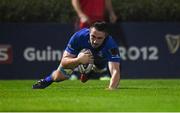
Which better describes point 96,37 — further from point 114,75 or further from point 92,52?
point 114,75

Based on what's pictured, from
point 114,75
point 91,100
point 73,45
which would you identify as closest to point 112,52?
point 114,75

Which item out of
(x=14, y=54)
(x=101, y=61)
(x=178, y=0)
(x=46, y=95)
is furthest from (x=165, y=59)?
(x=46, y=95)

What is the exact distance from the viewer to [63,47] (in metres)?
20.3

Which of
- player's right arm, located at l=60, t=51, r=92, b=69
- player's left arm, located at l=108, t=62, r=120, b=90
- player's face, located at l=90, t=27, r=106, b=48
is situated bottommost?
player's left arm, located at l=108, t=62, r=120, b=90

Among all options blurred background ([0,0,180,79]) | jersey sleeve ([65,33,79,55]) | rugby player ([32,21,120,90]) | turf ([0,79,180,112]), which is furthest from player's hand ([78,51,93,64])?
blurred background ([0,0,180,79])

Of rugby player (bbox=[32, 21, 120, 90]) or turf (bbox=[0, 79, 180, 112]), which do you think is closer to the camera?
turf (bbox=[0, 79, 180, 112])

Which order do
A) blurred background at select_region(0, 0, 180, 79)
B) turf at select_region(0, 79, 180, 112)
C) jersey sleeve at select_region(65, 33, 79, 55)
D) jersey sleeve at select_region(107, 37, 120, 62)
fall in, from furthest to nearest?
blurred background at select_region(0, 0, 180, 79) → jersey sleeve at select_region(65, 33, 79, 55) → jersey sleeve at select_region(107, 37, 120, 62) → turf at select_region(0, 79, 180, 112)

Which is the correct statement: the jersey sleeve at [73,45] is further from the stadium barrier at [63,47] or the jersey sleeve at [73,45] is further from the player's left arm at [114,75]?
the stadium barrier at [63,47]

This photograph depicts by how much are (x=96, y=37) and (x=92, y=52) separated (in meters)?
0.45

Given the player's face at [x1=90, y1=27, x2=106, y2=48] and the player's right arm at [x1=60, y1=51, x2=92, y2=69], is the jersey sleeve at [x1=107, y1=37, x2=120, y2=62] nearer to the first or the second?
the player's face at [x1=90, y1=27, x2=106, y2=48]

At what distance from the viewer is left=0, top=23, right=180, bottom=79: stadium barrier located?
66.3ft

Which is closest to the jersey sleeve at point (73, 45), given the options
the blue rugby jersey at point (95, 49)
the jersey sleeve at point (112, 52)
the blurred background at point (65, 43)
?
the blue rugby jersey at point (95, 49)

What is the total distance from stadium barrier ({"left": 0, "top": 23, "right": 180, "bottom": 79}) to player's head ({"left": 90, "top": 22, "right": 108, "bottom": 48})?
7057 mm

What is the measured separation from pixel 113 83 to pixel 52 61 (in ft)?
23.6
